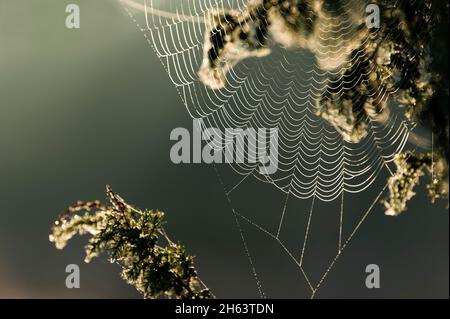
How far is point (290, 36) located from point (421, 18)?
1572mm

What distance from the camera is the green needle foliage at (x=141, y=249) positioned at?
22.0ft

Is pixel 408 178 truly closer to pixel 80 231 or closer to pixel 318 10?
pixel 318 10

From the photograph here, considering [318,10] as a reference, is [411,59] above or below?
below

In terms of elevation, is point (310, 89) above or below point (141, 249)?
above

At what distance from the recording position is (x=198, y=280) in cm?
685

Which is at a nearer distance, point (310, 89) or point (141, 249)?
point (141, 249)

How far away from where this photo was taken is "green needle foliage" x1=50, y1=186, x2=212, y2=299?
6719 millimetres

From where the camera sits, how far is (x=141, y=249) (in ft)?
22.2

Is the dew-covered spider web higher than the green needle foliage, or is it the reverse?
the dew-covered spider web

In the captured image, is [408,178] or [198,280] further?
[408,178]

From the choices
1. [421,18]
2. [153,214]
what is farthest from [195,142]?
[421,18]

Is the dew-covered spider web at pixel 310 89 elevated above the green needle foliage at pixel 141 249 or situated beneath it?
elevated above
